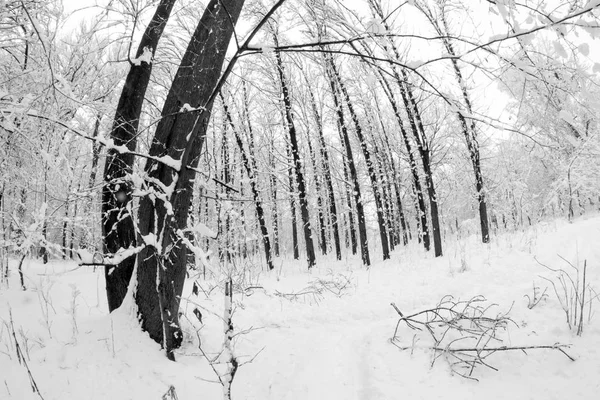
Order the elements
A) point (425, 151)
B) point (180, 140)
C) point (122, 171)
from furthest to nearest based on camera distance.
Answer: point (425, 151)
point (122, 171)
point (180, 140)

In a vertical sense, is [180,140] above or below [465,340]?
above

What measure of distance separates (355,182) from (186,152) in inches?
391

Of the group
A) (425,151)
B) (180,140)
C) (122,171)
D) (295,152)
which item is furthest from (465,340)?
(295,152)

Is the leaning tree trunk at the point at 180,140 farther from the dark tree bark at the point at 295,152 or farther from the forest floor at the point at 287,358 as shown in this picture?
the dark tree bark at the point at 295,152

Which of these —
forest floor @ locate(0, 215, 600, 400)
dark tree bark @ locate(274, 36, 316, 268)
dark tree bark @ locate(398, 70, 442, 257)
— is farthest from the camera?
dark tree bark @ locate(274, 36, 316, 268)

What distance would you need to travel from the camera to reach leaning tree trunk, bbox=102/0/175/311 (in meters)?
2.88

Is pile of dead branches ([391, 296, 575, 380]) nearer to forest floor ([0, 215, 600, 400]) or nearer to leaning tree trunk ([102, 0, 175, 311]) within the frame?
forest floor ([0, 215, 600, 400])

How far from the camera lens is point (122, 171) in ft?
9.52

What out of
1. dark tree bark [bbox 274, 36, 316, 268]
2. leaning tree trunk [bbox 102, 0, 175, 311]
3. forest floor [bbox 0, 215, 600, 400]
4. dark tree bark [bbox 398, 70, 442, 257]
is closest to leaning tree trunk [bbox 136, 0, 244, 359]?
forest floor [bbox 0, 215, 600, 400]

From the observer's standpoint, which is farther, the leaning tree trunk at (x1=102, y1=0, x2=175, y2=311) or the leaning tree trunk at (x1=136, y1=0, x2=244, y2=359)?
the leaning tree trunk at (x1=102, y1=0, x2=175, y2=311)

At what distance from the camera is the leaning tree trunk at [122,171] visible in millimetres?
2877

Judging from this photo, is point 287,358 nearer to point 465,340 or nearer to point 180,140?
point 465,340

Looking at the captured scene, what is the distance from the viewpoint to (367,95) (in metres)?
13.3

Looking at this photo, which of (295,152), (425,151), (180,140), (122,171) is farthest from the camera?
(295,152)
